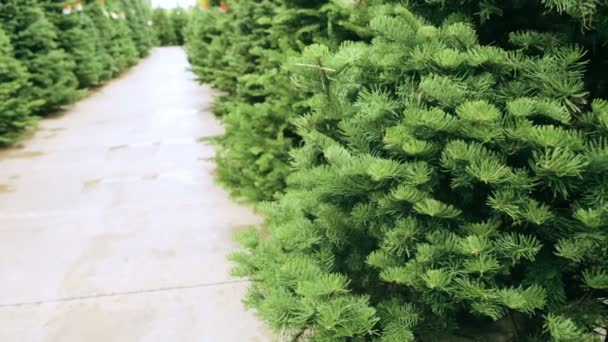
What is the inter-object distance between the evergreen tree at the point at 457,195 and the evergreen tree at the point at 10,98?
661 cm

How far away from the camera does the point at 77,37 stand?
11078 millimetres

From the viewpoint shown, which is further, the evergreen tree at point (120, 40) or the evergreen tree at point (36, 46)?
the evergreen tree at point (120, 40)

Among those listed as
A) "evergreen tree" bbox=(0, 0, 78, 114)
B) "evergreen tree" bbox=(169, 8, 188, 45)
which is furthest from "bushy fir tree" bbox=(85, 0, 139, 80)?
"evergreen tree" bbox=(169, 8, 188, 45)

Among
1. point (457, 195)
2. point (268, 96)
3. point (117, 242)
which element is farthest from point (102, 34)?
point (457, 195)

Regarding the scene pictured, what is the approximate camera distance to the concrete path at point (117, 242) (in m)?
3.06

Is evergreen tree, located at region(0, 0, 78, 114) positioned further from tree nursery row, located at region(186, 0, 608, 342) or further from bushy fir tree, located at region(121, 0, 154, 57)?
bushy fir tree, located at region(121, 0, 154, 57)

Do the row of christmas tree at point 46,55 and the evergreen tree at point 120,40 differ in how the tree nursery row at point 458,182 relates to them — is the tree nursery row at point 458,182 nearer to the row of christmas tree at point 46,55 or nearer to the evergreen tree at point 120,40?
the row of christmas tree at point 46,55

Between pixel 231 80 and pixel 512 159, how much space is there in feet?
17.5

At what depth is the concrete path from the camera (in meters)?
3.06

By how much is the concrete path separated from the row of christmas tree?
71 centimetres

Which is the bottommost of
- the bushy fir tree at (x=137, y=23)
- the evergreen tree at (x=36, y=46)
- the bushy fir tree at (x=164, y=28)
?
the bushy fir tree at (x=164, y=28)

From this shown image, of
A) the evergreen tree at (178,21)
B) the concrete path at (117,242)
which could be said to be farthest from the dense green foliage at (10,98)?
the evergreen tree at (178,21)

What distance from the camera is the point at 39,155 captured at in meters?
7.08

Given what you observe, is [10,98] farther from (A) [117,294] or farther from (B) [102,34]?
(B) [102,34]
